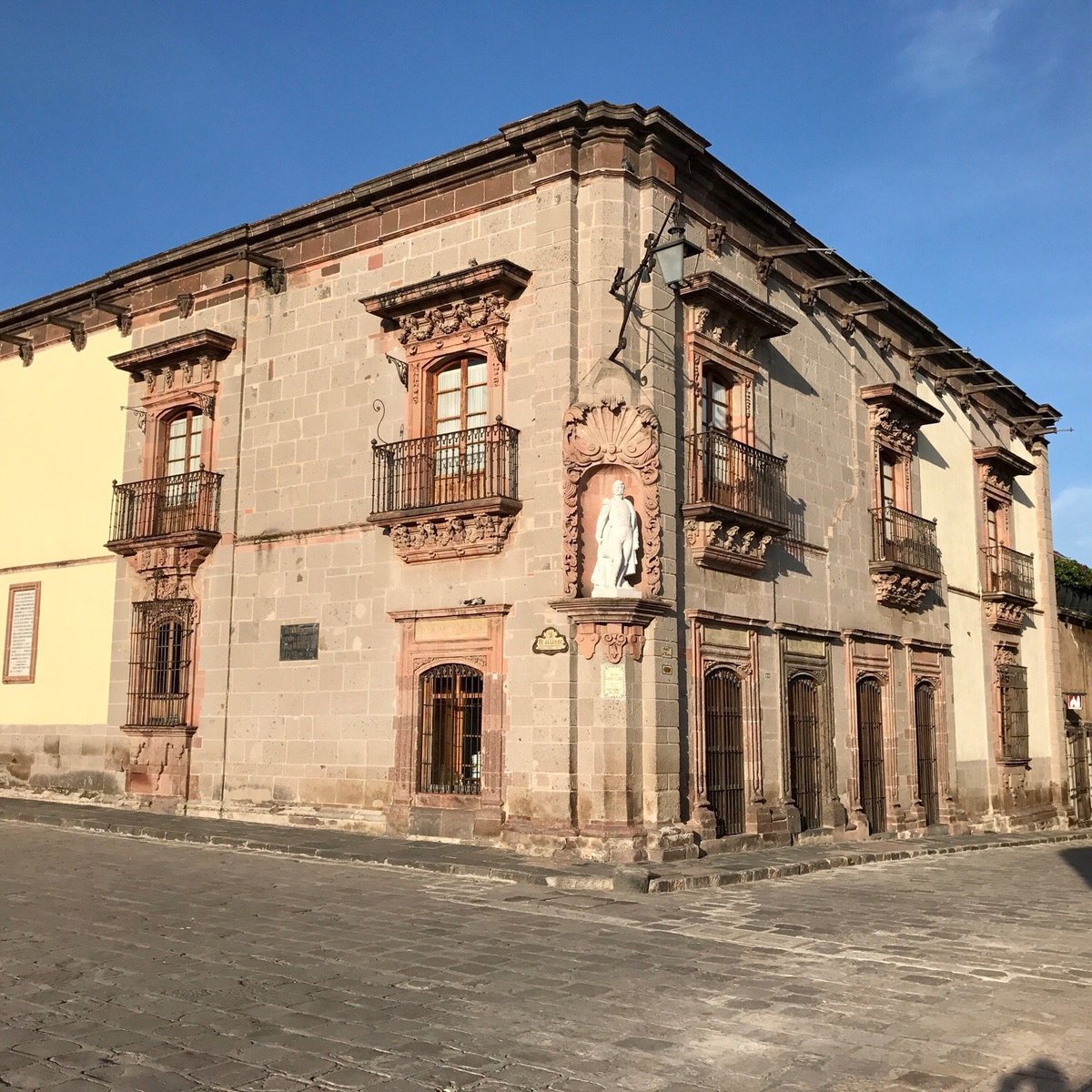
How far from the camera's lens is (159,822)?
15.8m

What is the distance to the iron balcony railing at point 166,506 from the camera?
17641 millimetres

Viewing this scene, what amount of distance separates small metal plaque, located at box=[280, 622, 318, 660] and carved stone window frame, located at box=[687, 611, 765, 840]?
5.41 meters

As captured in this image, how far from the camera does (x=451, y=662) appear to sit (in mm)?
14539

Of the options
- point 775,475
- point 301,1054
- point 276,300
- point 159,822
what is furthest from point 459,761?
point 301,1054

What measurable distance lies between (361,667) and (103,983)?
900 cm

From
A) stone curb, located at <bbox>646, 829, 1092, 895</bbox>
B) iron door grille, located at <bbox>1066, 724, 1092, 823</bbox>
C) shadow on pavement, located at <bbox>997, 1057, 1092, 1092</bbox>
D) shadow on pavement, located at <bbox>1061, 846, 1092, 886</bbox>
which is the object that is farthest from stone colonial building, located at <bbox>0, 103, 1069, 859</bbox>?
shadow on pavement, located at <bbox>997, 1057, 1092, 1092</bbox>

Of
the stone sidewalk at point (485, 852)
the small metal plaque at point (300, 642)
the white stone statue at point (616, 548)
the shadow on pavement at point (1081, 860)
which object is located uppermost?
the white stone statue at point (616, 548)

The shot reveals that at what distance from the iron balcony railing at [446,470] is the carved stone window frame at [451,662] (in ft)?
4.65

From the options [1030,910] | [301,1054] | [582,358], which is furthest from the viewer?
[582,358]

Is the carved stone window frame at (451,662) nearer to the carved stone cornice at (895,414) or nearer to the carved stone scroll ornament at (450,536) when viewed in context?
the carved stone scroll ornament at (450,536)

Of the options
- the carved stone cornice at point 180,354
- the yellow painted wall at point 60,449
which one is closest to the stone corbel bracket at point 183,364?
the carved stone cornice at point 180,354

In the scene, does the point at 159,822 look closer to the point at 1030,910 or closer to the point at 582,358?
the point at 582,358

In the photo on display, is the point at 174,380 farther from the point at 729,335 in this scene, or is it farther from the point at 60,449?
the point at 729,335

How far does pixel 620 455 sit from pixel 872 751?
7.81 m
